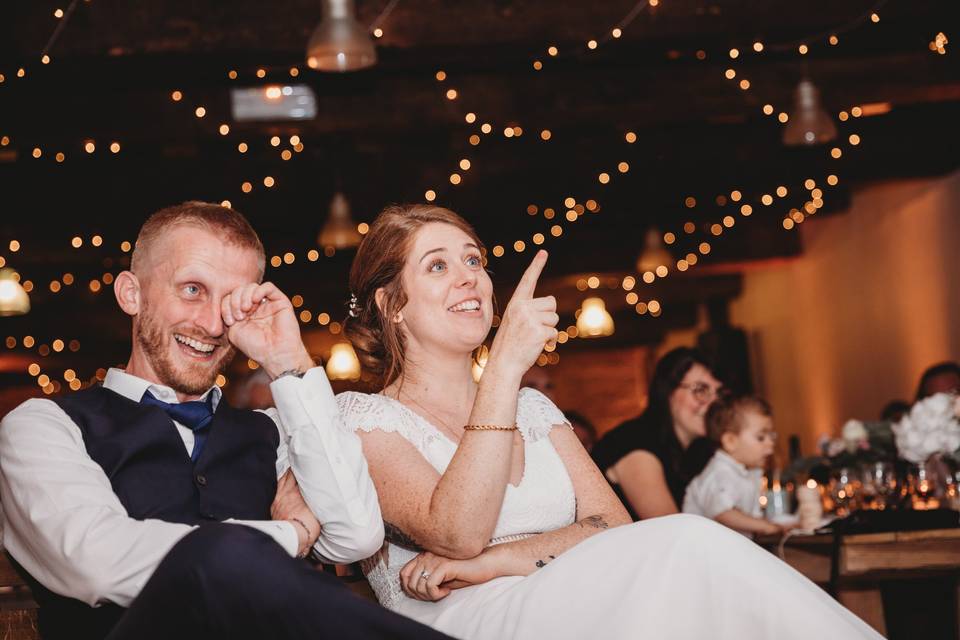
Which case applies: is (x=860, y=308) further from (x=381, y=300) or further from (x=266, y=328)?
(x=266, y=328)

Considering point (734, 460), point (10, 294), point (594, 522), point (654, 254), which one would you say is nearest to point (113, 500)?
point (594, 522)

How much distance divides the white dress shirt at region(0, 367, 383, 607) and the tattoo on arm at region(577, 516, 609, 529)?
472 millimetres

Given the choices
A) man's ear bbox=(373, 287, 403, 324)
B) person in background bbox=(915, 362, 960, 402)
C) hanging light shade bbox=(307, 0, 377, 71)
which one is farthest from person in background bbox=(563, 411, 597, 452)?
man's ear bbox=(373, 287, 403, 324)

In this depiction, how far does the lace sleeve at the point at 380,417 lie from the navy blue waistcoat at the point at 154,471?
0.22 meters

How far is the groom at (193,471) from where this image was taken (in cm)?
149

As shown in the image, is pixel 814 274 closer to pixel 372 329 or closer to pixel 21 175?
pixel 21 175

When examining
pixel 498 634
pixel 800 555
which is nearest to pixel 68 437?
pixel 498 634

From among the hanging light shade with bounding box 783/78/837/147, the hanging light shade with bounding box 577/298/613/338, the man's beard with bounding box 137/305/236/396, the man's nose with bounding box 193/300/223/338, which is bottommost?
the man's beard with bounding box 137/305/236/396

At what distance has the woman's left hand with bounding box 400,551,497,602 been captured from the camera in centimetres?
209

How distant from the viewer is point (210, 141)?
5.98 m

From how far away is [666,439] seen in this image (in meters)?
4.52

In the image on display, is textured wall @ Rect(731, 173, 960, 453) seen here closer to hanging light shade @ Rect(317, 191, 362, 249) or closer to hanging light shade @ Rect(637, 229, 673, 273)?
hanging light shade @ Rect(637, 229, 673, 273)

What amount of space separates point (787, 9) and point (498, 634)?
4.00 m

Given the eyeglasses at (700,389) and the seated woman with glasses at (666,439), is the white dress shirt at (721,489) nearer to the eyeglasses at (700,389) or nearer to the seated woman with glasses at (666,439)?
the seated woman with glasses at (666,439)
